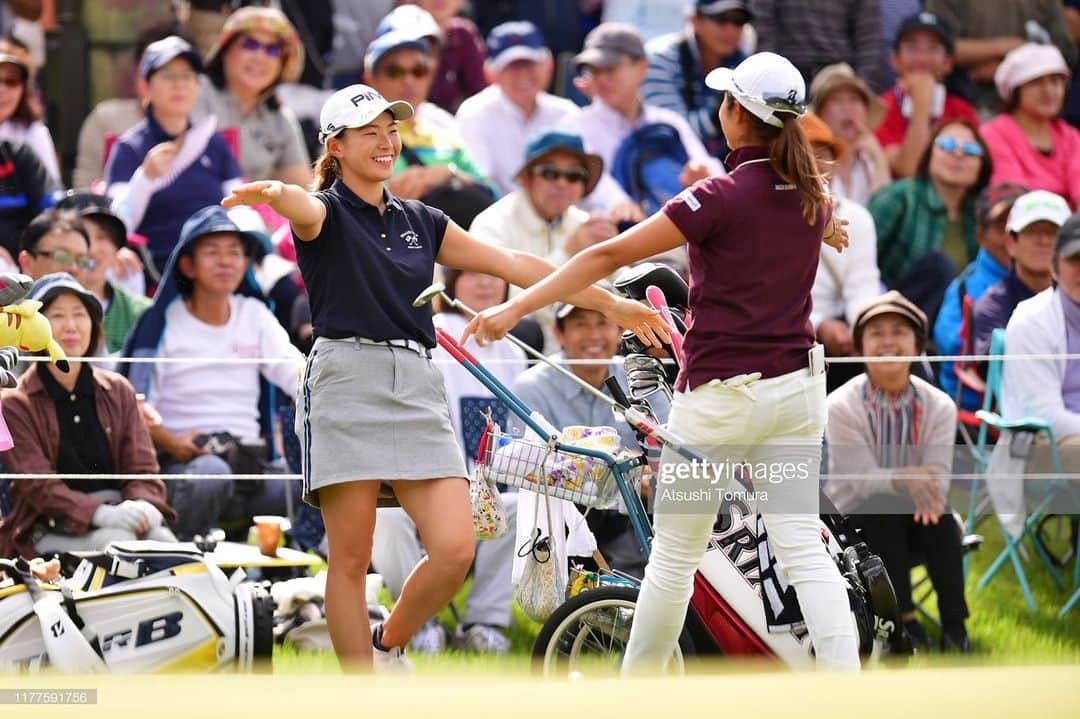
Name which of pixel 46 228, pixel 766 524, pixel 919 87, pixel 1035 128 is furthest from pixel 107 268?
pixel 1035 128

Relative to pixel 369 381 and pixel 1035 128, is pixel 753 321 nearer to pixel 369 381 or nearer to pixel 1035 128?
pixel 369 381

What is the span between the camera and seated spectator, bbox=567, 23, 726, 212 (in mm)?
10195

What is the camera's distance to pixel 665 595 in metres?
5.47

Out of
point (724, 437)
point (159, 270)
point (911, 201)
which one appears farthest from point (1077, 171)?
point (724, 437)

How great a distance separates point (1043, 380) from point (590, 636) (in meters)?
2.69

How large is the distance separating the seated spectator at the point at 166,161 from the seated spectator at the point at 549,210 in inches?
54.1

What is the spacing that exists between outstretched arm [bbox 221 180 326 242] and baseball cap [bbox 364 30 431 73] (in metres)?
4.47

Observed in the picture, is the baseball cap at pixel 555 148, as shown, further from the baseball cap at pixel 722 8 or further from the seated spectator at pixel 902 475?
the seated spectator at pixel 902 475

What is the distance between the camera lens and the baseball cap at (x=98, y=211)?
864cm

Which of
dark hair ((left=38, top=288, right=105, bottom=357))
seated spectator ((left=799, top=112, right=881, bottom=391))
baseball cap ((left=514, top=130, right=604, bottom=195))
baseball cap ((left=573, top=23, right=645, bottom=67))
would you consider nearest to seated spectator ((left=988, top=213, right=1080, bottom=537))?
seated spectator ((left=799, top=112, right=881, bottom=391))

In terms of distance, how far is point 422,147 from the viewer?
9648 mm

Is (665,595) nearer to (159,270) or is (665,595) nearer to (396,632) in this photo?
(396,632)

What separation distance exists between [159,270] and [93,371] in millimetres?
2264

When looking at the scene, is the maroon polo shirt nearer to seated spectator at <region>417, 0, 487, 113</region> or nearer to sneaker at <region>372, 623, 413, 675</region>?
sneaker at <region>372, 623, 413, 675</region>
